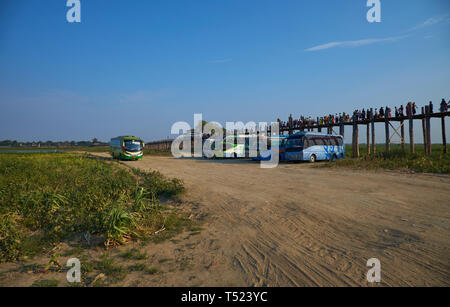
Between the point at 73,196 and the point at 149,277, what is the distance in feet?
14.7

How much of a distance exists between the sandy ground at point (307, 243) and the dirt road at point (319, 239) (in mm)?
13

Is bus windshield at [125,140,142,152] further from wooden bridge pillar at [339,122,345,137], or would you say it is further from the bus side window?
wooden bridge pillar at [339,122,345,137]

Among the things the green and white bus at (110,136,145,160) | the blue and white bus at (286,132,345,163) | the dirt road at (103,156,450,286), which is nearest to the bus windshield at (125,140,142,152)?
the green and white bus at (110,136,145,160)

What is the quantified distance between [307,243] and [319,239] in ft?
0.94

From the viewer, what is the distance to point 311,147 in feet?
61.4

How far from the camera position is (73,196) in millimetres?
6344

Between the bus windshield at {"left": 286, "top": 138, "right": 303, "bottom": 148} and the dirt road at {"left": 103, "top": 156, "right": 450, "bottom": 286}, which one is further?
the bus windshield at {"left": 286, "top": 138, "right": 303, "bottom": 148}

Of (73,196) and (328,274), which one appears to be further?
(73,196)

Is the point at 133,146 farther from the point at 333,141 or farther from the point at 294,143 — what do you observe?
the point at 333,141

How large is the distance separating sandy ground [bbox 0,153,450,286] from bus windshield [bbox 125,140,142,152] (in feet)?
63.3

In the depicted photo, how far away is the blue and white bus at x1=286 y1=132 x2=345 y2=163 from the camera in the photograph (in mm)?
18344
